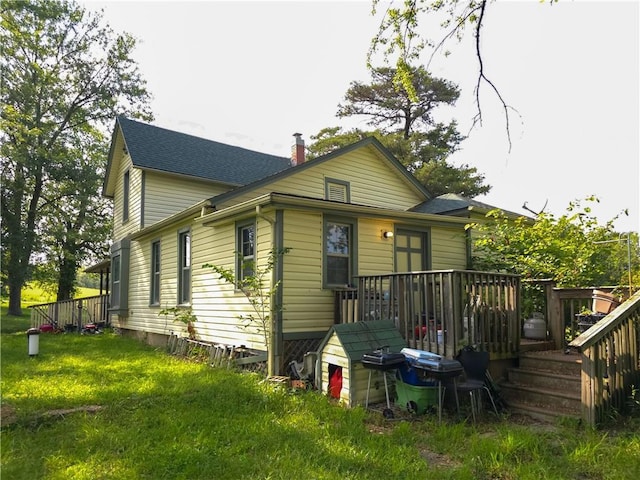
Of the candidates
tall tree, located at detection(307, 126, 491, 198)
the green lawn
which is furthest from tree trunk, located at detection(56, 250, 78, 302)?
the green lawn

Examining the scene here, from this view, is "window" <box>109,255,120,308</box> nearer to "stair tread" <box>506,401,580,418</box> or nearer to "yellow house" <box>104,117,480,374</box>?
"yellow house" <box>104,117,480,374</box>

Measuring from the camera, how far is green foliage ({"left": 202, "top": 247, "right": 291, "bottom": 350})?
7.34 m

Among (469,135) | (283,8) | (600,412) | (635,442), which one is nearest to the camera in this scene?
(635,442)

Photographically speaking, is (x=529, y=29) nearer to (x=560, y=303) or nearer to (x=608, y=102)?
(x=608, y=102)

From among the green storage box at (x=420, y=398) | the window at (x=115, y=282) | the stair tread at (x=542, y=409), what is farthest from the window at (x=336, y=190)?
the window at (x=115, y=282)

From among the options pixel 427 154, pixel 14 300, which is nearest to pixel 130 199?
pixel 14 300

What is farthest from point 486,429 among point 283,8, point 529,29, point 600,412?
point 283,8

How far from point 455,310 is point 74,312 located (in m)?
15.8

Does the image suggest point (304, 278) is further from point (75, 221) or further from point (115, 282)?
point (75, 221)

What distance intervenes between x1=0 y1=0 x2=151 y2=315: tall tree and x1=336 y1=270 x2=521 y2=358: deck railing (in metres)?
18.2

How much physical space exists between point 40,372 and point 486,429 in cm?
771

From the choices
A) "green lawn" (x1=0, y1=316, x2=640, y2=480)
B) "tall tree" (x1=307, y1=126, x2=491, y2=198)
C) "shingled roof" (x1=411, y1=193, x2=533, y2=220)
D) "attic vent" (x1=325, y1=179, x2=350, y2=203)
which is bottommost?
"green lawn" (x1=0, y1=316, x2=640, y2=480)

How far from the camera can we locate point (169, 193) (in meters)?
13.8

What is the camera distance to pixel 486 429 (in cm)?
495
